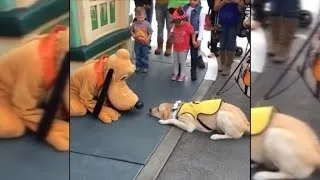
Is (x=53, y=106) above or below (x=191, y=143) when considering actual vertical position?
above

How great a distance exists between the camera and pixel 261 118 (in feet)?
2.95

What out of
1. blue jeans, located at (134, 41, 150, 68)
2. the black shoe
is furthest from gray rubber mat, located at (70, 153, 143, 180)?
the black shoe

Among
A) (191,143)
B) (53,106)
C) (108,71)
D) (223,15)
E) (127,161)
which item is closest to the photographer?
(53,106)

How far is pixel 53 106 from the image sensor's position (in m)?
1.01

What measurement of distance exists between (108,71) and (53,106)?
3.98ft

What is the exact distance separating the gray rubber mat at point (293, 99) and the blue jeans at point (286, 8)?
10cm

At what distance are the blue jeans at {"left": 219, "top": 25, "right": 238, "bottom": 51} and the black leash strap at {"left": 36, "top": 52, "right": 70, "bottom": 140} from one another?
168cm

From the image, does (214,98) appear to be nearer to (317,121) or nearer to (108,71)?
(108,71)

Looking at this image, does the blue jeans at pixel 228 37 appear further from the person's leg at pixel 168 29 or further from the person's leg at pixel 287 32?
the person's leg at pixel 287 32

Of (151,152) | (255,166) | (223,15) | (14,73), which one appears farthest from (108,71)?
(255,166)

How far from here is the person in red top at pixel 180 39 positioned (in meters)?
2.52

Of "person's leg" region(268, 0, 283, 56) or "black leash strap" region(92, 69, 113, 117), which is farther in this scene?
"black leash strap" region(92, 69, 113, 117)

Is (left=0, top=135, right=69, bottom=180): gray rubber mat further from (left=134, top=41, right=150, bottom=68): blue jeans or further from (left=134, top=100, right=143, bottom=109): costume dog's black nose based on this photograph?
(left=134, top=41, right=150, bottom=68): blue jeans

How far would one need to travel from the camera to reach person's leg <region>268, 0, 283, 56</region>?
866 millimetres
